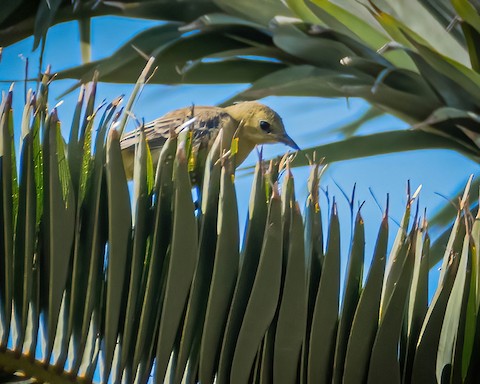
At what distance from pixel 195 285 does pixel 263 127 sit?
0.94 metres

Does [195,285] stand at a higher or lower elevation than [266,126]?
lower

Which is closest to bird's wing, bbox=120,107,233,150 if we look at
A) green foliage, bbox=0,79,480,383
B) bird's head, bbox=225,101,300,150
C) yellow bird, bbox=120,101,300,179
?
yellow bird, bbox=120,101,300,179

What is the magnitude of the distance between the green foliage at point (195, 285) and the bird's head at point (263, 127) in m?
0.89

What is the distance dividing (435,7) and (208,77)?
1.26 ft

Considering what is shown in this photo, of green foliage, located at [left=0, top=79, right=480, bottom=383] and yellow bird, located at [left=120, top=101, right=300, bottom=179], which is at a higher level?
yellow bird, located at [left=120, top=101, right=300, bottom=179]

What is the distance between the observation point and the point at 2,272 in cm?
63

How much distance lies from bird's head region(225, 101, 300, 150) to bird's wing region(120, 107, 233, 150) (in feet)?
0.57

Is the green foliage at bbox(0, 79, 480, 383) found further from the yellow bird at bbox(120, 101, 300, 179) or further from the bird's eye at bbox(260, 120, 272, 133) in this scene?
the bird's eye at bbox(260, 120, 272, 133)

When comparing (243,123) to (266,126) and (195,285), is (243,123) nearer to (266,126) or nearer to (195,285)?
(266,126)

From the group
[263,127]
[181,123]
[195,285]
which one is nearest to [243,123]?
[263,127]

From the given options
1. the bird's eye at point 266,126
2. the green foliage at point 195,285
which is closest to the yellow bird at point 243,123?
the bird's eye at point 266,126

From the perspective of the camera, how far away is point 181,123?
112cm

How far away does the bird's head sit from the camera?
1.54 m

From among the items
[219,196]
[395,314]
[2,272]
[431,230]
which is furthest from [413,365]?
[431,230]
